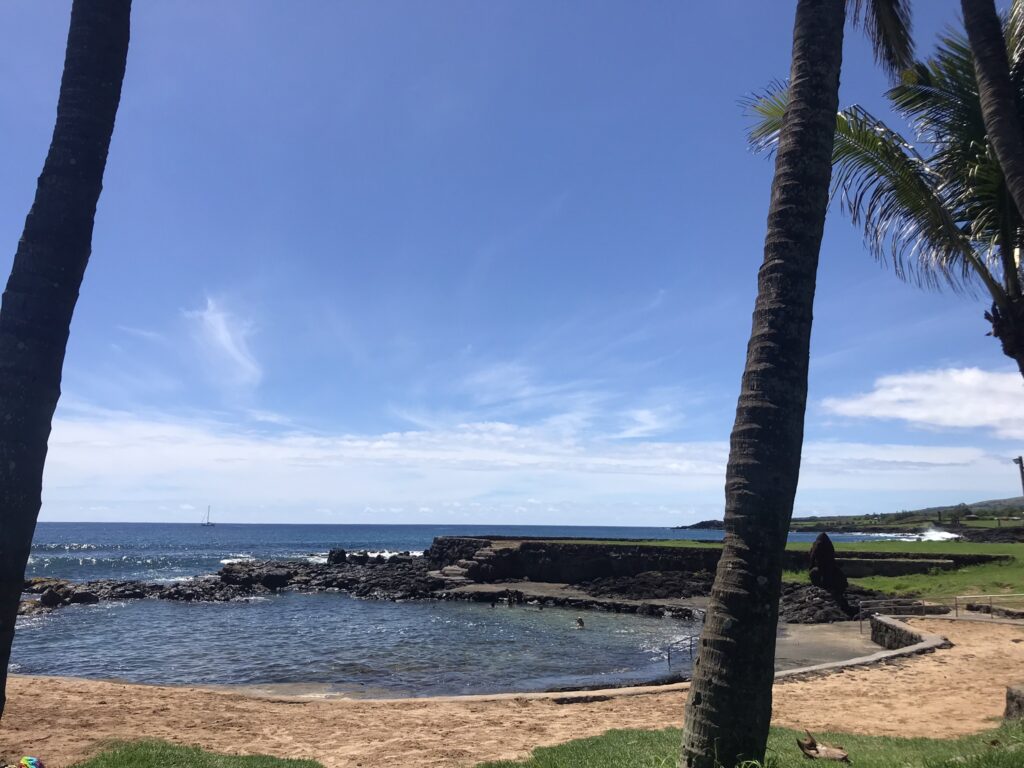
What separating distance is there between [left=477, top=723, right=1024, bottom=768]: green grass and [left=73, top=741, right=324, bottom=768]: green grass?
2.56 m

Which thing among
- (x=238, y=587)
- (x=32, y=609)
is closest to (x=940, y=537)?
(x=238, y=587)

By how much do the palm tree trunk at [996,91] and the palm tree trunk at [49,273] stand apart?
7.22 metres

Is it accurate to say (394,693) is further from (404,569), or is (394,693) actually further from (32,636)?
(404,569)

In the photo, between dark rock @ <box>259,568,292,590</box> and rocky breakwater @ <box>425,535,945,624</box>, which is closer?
rocky breakwater @ <box>425,535,945,624</box>

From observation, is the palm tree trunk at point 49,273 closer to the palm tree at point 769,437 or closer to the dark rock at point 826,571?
the palm tree at point 769,437

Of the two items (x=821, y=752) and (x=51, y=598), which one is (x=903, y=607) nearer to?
(x=821, y=752)

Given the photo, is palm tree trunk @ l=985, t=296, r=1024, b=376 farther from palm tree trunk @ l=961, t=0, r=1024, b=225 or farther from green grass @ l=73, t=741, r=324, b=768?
green grass @ l=73, t=741, r=324, b=768

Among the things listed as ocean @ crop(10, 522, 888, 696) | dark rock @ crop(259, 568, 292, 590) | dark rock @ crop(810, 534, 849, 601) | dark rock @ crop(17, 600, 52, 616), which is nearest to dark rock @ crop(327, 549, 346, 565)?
dark rock @ crop(259, 568, 292, 590)

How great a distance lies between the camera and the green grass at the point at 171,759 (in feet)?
25.2

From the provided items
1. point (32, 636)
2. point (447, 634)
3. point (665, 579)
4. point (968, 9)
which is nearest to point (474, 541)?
point (665, 579)

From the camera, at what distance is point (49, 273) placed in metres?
4.65

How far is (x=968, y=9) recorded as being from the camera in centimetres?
672

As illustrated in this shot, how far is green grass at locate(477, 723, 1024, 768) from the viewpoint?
5.27 metres

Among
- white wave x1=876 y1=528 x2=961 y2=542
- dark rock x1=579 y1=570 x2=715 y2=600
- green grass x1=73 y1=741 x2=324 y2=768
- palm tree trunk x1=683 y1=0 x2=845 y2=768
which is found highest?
palm tree trunk x1=683 y1=0 x2=845 y2=768
